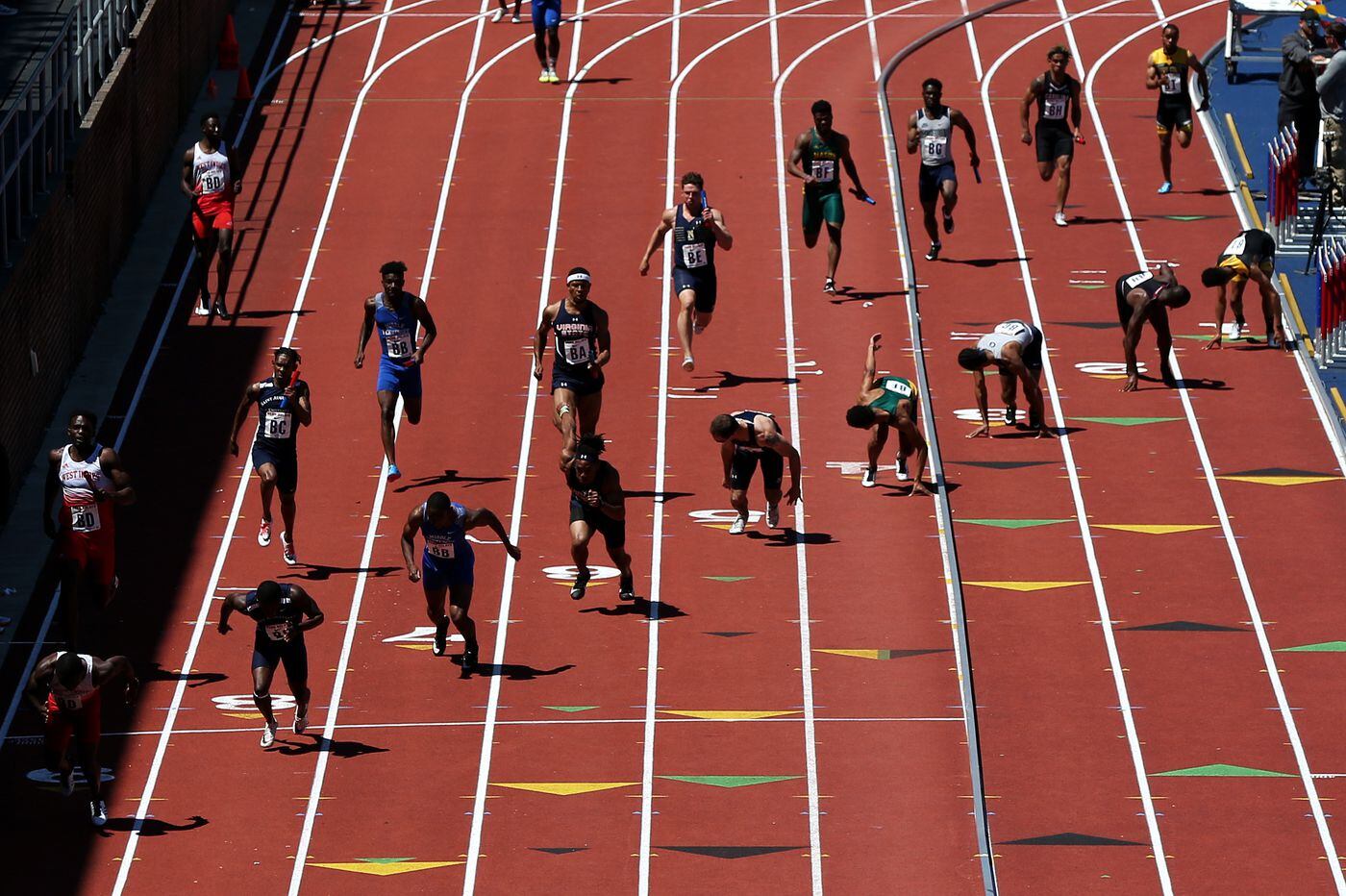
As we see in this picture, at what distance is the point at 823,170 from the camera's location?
2500 centimetres

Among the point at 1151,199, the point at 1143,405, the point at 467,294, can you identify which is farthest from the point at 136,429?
the point at 1151,199

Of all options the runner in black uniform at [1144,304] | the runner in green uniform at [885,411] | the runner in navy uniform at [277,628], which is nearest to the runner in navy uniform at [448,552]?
the runner in navy uniform at [277,628]

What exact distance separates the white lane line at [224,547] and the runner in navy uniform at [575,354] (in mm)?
1934

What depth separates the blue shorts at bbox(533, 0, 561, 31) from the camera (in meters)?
31.7

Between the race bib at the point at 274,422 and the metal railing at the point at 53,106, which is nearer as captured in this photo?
the race bib at the point at 274,422

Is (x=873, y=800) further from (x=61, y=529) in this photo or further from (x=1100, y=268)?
(x=1100, y=268)

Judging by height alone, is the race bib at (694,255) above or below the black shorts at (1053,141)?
below

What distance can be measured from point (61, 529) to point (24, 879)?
3245 millimetres

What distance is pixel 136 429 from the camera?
23.6 metres

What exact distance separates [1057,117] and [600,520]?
9673 mm

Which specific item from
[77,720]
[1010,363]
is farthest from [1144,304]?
[77,720]

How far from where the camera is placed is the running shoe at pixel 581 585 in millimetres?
19812

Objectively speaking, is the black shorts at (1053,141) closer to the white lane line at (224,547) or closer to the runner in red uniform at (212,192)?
the white lane line at (224,547)

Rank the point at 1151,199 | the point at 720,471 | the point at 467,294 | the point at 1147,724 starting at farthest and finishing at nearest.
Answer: the point at 1151,199, the point at 467,294, the point at 720,471, the point at 1147,724
